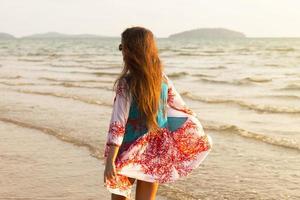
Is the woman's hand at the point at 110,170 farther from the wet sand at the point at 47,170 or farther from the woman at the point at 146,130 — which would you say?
the wet sand at the point at 47,170

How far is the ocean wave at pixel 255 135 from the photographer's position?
339 inches

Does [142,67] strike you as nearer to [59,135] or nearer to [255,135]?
[59,135]

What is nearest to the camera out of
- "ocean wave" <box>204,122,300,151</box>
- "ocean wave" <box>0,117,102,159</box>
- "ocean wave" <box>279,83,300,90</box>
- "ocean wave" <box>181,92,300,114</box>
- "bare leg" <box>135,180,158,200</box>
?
"bare leg" <box>135,180,158,200</box>

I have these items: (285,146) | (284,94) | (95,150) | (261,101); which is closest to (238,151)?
(285,146)

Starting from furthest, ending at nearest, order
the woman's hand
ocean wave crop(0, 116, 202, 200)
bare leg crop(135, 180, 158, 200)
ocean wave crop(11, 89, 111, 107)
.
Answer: ocean wave crop(11, 89, 111, 107), ocean wave crop(0, 116, 202, 200), bare leg crop(135, 180, 158, 200), the woman's hand

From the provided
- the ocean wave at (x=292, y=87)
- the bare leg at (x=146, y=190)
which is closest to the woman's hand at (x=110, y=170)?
the bare leg at (x=146, y=190)

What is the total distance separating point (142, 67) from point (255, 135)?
6094mm

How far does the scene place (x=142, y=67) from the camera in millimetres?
3592

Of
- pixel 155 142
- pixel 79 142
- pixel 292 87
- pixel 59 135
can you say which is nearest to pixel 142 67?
pixel 155 142

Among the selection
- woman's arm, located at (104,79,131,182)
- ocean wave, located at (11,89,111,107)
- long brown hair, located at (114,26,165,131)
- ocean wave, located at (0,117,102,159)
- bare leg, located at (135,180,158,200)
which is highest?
long brown hair, located at (114,26,165,131)

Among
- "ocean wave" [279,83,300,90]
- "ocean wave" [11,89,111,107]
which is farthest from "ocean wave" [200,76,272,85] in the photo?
"ocean wave" [11,89,111,107]

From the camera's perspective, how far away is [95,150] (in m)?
7.98

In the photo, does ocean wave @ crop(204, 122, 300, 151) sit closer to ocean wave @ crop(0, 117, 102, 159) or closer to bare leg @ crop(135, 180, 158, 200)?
ocean wave @ crop(0, 117, 102, 159)

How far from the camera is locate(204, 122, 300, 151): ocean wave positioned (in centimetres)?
862
